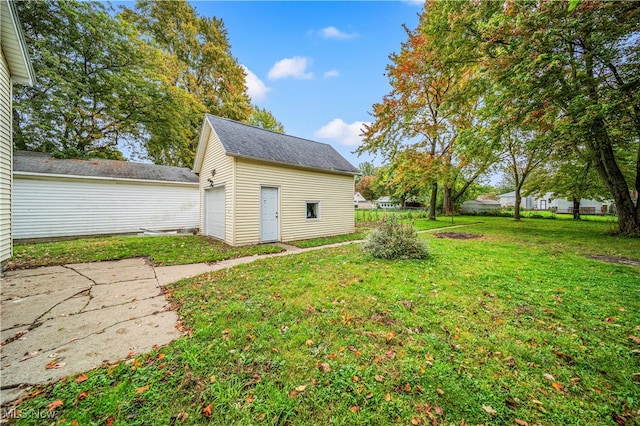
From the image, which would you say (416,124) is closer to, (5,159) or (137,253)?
(137,253)

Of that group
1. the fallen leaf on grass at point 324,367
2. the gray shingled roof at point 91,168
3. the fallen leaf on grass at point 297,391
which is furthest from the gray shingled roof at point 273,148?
the fallen leaf on grass at point 297,391

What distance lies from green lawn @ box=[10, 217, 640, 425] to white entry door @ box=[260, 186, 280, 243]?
442 centimetres

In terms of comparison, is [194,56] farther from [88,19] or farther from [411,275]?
[411,275]

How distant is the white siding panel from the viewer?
921 centimetres

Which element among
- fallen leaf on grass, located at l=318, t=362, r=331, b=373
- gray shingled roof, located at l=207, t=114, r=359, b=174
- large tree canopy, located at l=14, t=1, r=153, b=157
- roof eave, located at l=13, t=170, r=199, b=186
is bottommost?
fallen leaf on grass, located at l=318, t=362, r=331, b=373

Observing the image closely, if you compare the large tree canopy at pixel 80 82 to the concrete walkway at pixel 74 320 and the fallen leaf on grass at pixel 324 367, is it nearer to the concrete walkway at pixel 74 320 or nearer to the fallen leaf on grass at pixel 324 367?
the concrete walkway at pixel 74 320

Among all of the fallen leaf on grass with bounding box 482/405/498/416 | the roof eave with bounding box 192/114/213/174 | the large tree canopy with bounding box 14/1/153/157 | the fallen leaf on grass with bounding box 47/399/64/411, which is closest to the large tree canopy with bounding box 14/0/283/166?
the large tree canopy with bounding box 14/1/153/157

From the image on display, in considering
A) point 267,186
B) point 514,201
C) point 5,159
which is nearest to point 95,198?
point 5,159

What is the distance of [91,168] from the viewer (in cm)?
→ 1073

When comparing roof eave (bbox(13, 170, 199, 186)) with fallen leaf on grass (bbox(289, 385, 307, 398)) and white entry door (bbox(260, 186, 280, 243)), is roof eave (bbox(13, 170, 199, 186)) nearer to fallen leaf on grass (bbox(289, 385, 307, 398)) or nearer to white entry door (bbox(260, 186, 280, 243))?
white entry door (bbox(260, 186, 280, 243))

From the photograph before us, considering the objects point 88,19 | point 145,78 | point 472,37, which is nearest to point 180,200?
point 145,78

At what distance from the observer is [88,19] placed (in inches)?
495

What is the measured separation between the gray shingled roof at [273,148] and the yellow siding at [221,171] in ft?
1.54

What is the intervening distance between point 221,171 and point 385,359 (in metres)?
8.41
